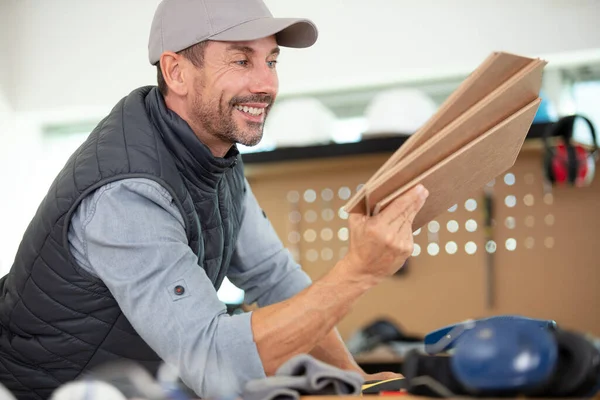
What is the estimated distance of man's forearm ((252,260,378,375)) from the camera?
3.51 ft

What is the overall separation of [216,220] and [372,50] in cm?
202

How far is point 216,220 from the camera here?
1.41 meters

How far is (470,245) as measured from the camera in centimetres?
284

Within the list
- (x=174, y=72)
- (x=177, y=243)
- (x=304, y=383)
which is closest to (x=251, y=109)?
(x=174, y=72)

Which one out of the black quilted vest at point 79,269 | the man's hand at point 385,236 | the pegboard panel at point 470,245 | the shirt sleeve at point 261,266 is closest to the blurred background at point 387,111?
the pegboard panel at point 470,245

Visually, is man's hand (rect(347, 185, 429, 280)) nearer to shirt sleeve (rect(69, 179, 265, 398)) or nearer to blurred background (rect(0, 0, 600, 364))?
shirt sleeve (rect(69, 179, 265, 398))

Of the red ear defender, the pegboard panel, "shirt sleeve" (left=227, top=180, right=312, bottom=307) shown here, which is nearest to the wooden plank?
"shirt sleeve" (left=227, top=180, right=312, bottom=307)

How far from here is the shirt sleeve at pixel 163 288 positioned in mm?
1069

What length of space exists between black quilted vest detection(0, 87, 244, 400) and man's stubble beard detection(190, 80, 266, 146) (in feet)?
0.18

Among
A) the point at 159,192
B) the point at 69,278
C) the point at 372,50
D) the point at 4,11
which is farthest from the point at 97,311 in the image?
the point at 4,11

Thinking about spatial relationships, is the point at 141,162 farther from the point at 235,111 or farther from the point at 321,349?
the point at 321,349

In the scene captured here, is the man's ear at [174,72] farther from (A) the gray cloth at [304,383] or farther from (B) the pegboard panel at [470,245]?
(B) the pegboard panel at [470,245]

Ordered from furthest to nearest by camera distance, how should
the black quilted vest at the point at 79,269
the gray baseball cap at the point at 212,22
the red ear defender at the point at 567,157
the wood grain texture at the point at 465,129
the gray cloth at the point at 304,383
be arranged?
the red ear defender at the point at 567,157, the gray baseball cap at the point at 212,22, the black quilted vest at the point at 79,269, the wood grain texture at the point at 465,129, the gray cloth at the point at 304,383

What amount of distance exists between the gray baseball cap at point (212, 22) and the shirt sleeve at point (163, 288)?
1.02ft
